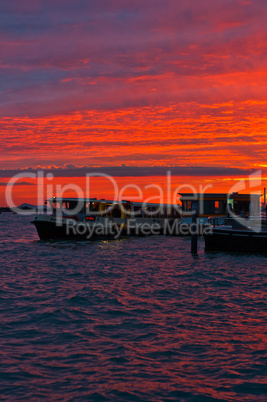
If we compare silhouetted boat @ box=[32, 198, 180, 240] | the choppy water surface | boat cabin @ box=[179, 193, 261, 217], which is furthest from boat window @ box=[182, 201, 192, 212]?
the choppy water surface

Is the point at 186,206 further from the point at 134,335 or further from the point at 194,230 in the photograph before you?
the point at 134,335

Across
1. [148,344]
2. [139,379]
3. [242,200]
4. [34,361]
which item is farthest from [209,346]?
[242,200]

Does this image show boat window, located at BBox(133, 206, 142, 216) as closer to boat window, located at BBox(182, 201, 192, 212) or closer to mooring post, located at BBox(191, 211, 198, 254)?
boat window, located at BBox(182, 201, 192, 212)

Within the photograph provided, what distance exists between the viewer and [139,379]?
33.6 ft

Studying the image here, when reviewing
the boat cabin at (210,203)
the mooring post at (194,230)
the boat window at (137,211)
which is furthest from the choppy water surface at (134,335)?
the boat cabin at (210,203)

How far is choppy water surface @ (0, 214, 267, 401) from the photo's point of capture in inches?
389

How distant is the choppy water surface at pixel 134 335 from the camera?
988cm

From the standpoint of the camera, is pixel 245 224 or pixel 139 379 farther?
pixel 245 224

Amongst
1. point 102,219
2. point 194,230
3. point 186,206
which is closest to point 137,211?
point 102,219

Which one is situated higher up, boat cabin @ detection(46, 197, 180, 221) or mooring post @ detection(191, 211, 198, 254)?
boat cabin @ detection(46, 197, 180, 221)

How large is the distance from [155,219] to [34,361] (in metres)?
45.1

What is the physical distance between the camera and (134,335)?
527 inches

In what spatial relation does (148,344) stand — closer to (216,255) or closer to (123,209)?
(216,255)

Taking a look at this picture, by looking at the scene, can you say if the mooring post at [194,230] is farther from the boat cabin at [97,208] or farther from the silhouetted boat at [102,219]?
the boat cabin at [97,208]
